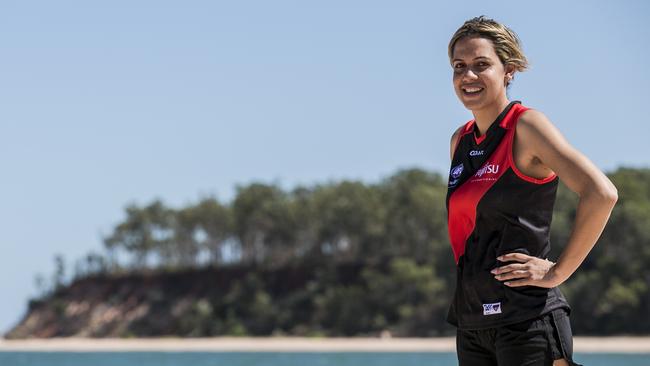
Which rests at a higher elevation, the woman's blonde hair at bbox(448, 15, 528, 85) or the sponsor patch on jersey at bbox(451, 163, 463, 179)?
the woman's blonde hair at bbox(448, 15, 528, 85)

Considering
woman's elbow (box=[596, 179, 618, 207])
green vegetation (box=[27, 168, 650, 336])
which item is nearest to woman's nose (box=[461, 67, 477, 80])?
woman's elbow (box=[596, 179, 618, 207])

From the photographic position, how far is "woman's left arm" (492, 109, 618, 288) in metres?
3.27

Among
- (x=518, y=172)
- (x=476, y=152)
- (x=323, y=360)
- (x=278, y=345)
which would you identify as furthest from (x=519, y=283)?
(x=278, y=345)

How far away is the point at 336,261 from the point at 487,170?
7395 centimetres

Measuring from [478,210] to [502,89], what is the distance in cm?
40

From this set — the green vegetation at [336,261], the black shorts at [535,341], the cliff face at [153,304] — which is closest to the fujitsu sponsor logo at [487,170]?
the black shorts at [535,341]

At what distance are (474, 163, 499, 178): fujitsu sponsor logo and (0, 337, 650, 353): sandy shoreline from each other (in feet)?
166

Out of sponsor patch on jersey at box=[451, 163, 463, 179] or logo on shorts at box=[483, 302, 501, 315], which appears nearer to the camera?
logo on shorts at box=[483, 302, 501, 315]

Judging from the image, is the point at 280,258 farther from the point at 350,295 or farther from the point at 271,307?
the point at 350,295

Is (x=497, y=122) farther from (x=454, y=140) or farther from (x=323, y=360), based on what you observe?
(x=323, y=360)

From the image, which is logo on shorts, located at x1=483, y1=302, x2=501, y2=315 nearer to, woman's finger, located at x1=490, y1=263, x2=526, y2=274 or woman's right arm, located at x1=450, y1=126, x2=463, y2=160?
woman's finger, located at x1=490, y1=263, x2=526, y2=274

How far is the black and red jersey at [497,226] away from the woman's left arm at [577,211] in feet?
0.17

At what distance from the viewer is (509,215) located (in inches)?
132

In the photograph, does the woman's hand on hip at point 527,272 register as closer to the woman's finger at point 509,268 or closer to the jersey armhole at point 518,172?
the woman's finger at point 509,268
